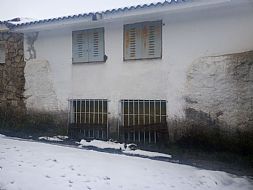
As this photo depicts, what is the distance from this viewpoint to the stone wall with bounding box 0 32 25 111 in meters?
10.4

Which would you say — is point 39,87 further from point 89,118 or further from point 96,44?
point 96,44

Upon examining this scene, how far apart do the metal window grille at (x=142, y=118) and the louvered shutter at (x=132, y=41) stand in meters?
1.19

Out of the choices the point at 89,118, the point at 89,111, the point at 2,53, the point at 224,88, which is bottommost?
the point at 89,118

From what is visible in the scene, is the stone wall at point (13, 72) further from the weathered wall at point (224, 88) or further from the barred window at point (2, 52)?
the weathered wall at point (224, 88)

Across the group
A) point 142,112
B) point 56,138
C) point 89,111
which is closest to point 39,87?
point 56,138

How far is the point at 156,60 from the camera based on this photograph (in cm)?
829

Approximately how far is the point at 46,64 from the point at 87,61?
148 cm

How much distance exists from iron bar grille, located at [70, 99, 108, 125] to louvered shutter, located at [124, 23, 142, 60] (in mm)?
1436

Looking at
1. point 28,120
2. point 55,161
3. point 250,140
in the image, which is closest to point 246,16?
point 250,140

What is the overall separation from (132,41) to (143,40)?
312 millimetres

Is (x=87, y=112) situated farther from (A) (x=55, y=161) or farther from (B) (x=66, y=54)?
(A) (x=55, y=161)

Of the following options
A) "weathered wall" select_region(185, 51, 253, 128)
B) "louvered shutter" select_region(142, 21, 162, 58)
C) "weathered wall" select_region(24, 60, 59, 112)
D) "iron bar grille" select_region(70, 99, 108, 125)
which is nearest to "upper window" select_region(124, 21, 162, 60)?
"louvered shutter" select_region(142, 21, 162, 58)

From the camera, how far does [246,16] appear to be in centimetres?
714

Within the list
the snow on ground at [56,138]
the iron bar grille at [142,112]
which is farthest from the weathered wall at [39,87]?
the iron bar grille at [142,112]
